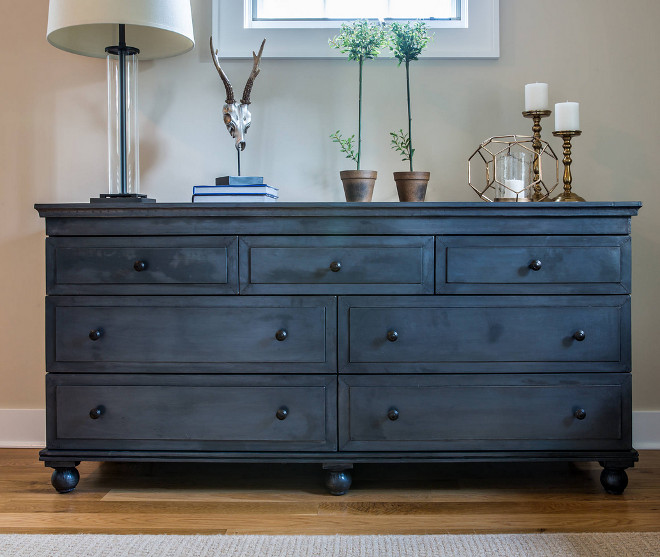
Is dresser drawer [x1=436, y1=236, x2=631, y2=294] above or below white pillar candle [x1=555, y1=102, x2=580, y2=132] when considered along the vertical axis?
below

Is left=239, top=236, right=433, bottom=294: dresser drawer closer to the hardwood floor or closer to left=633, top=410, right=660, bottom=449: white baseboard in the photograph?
the hardwood floor

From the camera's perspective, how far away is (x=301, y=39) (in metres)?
2.37

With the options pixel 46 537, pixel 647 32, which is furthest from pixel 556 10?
pixel 46 537

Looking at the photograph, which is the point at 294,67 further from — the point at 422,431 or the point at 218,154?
the point at 422,431

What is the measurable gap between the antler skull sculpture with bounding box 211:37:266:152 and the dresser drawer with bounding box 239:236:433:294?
51 centimetres

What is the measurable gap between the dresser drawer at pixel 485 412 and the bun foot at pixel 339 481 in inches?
3.7

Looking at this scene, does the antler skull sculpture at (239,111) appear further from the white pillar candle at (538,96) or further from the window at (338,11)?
the white pillar candle at (538,96)

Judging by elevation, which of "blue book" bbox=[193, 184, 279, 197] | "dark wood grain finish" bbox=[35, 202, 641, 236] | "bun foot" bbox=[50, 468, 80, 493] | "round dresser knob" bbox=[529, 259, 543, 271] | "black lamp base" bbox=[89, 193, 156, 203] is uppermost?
"blue book" bbox=[193, 184, 279, 197]

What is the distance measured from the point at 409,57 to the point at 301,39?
0.42 m

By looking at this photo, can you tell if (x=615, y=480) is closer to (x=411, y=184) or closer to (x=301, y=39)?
(x=411, y=184)

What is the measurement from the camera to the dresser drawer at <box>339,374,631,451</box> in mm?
1877

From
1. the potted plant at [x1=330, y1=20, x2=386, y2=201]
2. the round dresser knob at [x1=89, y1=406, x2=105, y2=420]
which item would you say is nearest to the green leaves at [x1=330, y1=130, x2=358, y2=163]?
the potted plant at [x1=330, y1=20, x2=386, y2=201]

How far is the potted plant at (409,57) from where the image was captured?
2.13 meters

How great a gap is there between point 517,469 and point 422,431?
19.6 inches
